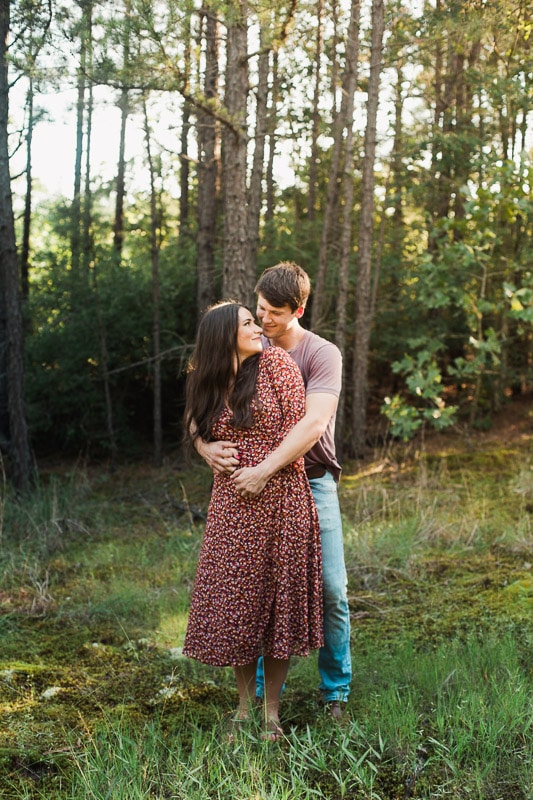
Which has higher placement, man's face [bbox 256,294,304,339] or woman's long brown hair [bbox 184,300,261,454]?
man's face [bbox 256,294,304,339]

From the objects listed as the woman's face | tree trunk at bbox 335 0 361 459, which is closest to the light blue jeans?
the woman's face

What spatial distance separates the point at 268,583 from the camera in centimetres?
296

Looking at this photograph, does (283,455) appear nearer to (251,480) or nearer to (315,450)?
(251,480)

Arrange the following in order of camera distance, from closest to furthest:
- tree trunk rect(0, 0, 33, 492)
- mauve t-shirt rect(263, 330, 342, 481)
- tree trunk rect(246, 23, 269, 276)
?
mauve t-shirt rect(263, 330, 342, 481) → tree trunk rect(0, 0, 33, 492) → tree trunk rect(246, 23, 269, 276)

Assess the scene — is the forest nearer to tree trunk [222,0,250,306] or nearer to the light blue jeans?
tree trunk [222,0,250,306]

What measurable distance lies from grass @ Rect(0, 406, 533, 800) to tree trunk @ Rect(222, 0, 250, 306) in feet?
8.31

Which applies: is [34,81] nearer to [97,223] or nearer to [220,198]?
[220,198]

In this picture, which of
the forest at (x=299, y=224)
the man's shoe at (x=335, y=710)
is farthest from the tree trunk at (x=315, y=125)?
the man's shoe at (x=335, y=710)

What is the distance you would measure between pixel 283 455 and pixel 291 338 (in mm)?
627

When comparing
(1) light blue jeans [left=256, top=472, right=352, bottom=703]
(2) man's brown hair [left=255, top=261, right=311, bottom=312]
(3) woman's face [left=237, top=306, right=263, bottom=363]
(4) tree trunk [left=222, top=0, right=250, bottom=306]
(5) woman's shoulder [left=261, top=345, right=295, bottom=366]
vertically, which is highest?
(4) tree trunk [left=222, top=0, right=250, bottom=306]

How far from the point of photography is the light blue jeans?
10.3 feet

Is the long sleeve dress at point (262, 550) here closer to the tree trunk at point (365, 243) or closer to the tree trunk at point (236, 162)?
the tree trunk at point (236, 162)

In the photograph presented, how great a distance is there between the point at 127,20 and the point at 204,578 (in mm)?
4675

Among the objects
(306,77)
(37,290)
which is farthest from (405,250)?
(37,290)
